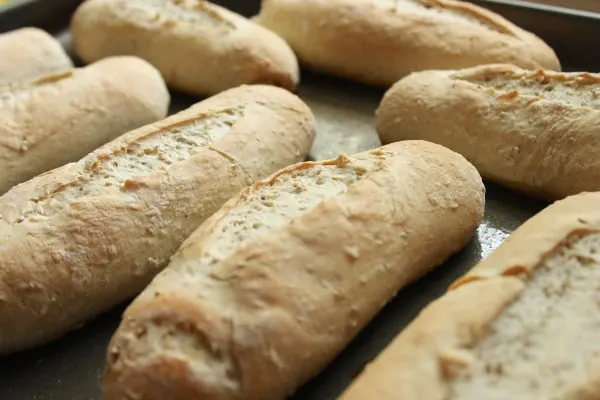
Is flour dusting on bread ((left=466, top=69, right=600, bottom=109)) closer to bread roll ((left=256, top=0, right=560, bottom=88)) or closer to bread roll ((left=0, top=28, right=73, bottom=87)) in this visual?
bread roll ((left=256, top=0, right=560, bottom=88))

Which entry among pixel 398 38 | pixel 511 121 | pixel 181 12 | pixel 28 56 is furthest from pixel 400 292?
pixel 28 56

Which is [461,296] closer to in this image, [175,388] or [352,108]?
[175,388]

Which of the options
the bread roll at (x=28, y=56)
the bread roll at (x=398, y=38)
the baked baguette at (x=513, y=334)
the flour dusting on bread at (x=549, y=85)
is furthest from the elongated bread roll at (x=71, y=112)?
the baked baguette at (x=513, y=334)

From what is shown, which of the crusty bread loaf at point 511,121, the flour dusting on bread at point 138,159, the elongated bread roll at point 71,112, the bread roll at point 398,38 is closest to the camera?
the flour dusting on bread at point 138,159

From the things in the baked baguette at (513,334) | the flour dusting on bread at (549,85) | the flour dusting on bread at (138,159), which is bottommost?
the flour dusting on bread at (138,159)

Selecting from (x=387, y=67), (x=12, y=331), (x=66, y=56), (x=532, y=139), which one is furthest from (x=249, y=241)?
(x=66, y=56)

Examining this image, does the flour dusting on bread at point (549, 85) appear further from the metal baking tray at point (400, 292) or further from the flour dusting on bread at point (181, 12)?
the flour dusting on bread at point (181, 12)
